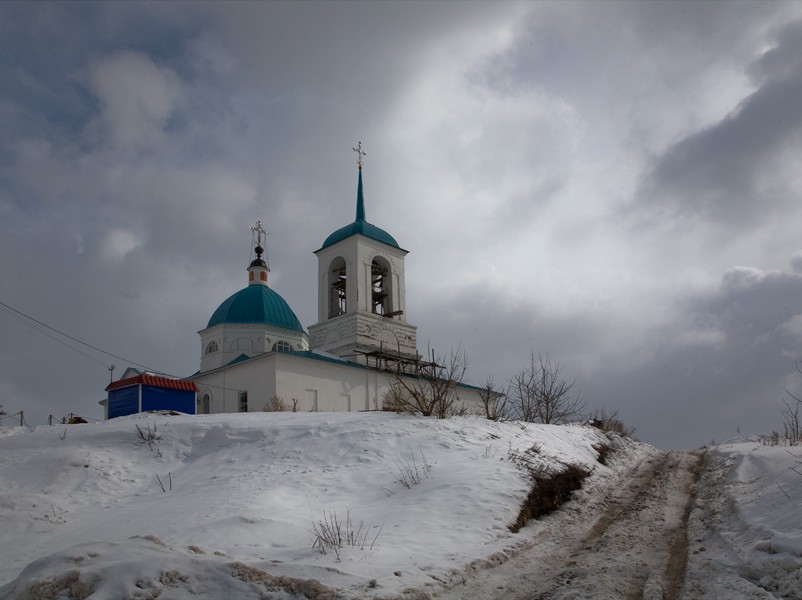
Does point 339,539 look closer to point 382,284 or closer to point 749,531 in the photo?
point 749,531

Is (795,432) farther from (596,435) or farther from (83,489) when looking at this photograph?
(83,489)

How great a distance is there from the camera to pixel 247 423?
49.2ft

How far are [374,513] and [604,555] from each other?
3.14 metres

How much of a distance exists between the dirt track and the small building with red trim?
17187 millimetres

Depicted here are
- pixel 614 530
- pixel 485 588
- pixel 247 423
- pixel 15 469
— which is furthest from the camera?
pixel 247 423

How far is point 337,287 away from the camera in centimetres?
3356

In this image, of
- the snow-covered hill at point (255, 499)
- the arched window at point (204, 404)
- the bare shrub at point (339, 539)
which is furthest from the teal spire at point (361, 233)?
the bare shrub at point (339, 539)

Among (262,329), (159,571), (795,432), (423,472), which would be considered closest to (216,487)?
(423,472)

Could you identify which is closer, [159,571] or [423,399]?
[159,571]

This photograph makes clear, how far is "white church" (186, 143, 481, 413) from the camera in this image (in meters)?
27.1

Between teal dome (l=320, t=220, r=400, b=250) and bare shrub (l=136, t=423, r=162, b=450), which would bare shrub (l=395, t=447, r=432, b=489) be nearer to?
bare shrub (l=136, t=423, r=162, b=450)

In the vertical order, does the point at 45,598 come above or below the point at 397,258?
below

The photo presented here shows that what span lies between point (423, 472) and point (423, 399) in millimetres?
4500

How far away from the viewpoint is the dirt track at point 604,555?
19.6ft
